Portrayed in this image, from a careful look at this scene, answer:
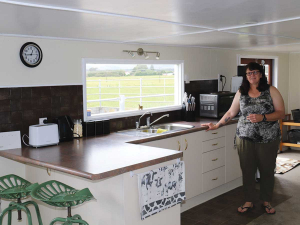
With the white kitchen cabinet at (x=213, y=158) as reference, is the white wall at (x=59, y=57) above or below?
above

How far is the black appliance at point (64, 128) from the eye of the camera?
3.55 meters

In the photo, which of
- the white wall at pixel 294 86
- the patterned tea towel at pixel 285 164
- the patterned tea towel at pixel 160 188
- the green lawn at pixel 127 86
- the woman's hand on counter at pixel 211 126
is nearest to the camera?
the patterned tea towel at pixel 160 188

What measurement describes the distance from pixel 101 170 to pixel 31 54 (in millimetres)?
1607

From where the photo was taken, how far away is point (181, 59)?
5059 mm

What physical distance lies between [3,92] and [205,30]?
1929 millimetres

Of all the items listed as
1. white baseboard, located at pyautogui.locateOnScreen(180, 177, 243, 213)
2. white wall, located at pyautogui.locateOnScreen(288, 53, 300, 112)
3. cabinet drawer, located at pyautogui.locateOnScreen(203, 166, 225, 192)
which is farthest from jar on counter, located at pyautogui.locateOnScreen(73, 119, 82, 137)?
white wall, located at pyautogui.locateOnScreen(288, 53, 300, 112)

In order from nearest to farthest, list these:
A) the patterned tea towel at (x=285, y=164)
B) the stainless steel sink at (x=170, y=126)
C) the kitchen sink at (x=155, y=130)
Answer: the kitchen sink at (x=155, y=130)
the stainless steel sink at (x=170, y=126)
the patterned tea towel at (x=285, y=164)

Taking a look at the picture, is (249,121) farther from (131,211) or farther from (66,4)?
(66,4)

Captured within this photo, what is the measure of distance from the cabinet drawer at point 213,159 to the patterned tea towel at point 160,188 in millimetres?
1472


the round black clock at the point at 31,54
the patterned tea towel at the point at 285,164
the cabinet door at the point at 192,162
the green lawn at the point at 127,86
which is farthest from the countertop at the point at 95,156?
the patterned tea towel at the point at 285,164

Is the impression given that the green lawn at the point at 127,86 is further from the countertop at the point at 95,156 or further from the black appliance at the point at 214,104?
the countertop at the point at 95,156

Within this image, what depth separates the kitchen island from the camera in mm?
2574

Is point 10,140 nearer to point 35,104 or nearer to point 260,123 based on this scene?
point 35,104

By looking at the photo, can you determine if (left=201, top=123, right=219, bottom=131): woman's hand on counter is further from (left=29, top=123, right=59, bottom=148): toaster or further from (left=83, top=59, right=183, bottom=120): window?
(left=29, top=123, right=59, bottom=148): toaster
